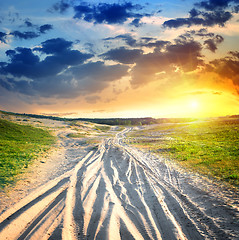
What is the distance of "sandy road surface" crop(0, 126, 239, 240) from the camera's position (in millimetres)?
5379

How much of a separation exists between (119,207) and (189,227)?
9.29 feet

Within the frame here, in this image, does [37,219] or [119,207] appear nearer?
[37,219]

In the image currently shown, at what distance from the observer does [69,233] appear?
5.38 meters

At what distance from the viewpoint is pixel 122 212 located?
672 cm

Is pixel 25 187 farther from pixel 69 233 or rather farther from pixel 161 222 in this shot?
pixel 161 222

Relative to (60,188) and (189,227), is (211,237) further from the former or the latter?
(60,188)

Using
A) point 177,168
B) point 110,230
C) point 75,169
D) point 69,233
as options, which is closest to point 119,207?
point 110,230

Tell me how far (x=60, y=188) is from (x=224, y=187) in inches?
353

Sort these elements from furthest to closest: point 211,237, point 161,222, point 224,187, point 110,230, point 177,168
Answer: point 177,168
point 224,187
point 161,222
point 110,230
point 211,237

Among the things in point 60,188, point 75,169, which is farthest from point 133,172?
point 60,188

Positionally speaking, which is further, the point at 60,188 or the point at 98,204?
the point at 60,188

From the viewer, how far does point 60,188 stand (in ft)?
30.1

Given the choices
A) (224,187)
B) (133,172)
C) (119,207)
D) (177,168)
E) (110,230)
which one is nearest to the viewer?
(110,230)

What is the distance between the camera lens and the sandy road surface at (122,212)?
17.6 ft
